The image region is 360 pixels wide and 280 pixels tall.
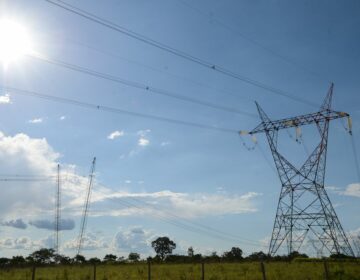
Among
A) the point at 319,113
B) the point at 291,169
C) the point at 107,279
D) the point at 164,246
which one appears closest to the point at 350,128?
the point at 319,113

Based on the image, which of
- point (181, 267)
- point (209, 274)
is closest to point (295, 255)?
point (181, 267)

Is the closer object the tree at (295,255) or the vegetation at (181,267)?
the vegetation at (181,267)

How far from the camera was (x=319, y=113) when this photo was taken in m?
55.9

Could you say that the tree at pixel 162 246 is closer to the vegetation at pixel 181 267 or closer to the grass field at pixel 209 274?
the vegetation at pixel 181 267

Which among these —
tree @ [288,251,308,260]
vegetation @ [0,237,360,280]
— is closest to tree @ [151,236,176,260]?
vegetation @ [0,237,360,280]

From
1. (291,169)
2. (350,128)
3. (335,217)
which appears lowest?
(335,217)

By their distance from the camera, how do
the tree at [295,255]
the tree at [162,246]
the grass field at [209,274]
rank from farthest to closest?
1. the tree at [162,246]
2. the tree at [295,255]
3. the grass field at [209,274]

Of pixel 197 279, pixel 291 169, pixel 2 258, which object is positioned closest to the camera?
pixel 197 279

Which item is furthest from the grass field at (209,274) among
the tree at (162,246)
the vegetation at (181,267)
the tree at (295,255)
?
the tree at (162,246)

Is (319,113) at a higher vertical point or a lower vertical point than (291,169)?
higher

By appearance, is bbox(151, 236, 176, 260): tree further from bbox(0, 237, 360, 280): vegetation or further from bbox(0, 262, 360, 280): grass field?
bbox(0, 262, 360, 280): grass field

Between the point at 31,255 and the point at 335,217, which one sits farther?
the point at 31,255

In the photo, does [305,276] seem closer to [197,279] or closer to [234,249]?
[197,279]

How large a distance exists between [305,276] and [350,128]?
87.4 ft
